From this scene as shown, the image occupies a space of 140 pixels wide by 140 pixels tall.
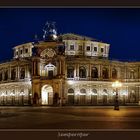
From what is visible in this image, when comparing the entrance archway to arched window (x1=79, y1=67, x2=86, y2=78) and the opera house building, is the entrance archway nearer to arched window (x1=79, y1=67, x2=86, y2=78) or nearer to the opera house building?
the opera house building

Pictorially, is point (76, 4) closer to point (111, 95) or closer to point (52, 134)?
point (52, 134)

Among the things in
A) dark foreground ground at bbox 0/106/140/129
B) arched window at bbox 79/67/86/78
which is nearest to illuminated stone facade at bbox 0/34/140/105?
arched window at bbox 79/67/86/78

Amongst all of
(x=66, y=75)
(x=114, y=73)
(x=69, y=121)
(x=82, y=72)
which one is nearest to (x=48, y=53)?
(x=66, y=75)

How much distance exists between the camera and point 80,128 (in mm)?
20219

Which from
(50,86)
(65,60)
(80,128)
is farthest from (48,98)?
(80,128)

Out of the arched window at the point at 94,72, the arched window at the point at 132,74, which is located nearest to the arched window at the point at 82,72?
the arched window at the point at 94,72

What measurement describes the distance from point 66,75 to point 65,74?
0.51 meters

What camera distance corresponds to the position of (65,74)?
60.8 meters

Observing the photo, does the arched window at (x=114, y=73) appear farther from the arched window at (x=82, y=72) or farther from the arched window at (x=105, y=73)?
the arched window at (x=82, y=72)

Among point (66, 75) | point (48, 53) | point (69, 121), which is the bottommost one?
point (69, 121)

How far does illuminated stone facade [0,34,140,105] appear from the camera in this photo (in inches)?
2365

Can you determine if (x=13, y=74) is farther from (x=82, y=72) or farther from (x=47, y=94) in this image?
(x=82, y=72)

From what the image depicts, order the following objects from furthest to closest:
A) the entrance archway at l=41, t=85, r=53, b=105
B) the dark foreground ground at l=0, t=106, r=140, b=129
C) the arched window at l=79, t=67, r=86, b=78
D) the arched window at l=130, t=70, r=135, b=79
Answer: the arched window at l=130, t=70, r=135, b=79 < the arched window at l=79, t=67, r=86, b=78 < the entrance archway at l=41, t=85, r=53, b=105 < the dark foreground ground at l=0, t=106, r=140, b=129

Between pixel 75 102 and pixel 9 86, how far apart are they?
10142mm
